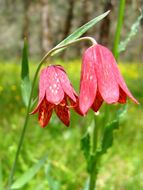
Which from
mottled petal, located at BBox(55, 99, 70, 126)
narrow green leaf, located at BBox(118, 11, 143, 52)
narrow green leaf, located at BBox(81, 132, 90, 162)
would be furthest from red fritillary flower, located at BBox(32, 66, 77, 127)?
narrow green leaf, located at BBox(118, 11, 143, 52)

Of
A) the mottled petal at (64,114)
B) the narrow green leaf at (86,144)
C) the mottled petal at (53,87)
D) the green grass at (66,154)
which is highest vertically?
the mottled petal at (53,87)

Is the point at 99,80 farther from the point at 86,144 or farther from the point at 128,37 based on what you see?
the point at 128,37

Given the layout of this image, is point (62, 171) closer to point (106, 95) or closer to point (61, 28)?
point (106, 95)

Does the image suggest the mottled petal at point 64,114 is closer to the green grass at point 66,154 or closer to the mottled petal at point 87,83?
the mottled petal at point 87,83

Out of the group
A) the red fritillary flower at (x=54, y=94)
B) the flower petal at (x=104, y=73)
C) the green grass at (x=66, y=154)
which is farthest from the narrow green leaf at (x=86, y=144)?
the flower petal at (x=104, y=73)

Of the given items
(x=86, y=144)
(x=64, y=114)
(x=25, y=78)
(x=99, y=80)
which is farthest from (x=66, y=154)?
(x=99, y=80)

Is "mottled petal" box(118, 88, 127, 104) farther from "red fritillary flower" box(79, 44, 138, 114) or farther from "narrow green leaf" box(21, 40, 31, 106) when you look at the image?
"narrow green leaf" box(21, 40, 31, 106)
